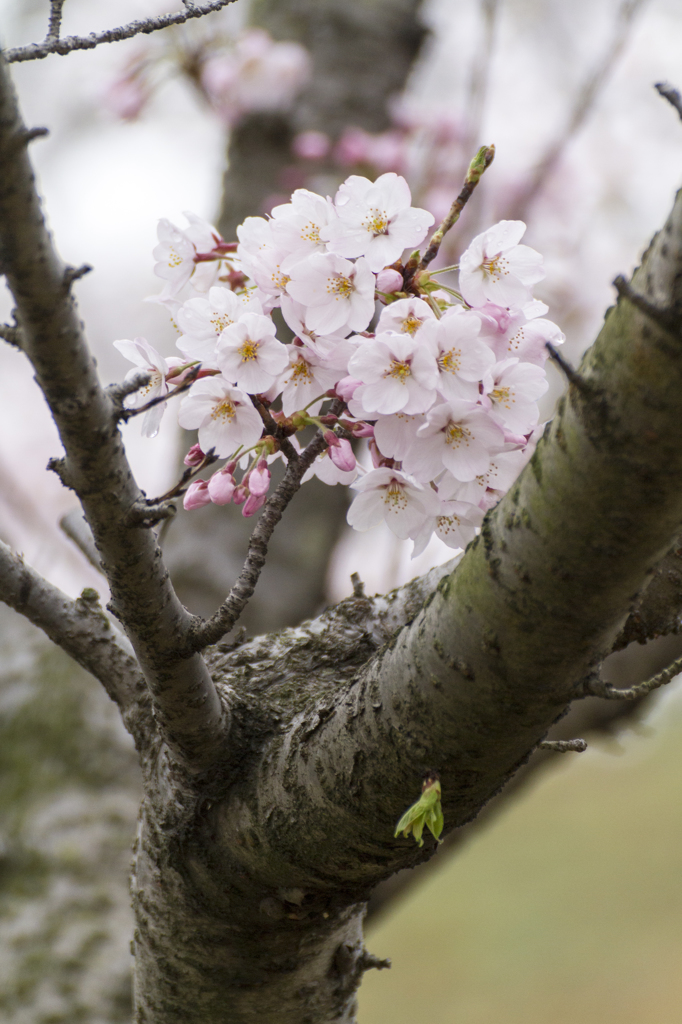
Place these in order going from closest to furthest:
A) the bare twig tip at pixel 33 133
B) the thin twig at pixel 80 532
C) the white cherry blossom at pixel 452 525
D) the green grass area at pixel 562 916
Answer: the bare twig tip at pixel 33 133, the white cherry blossom at pixel 452 525, the thin twig at pixel 80 532, the green grass area at pixel 562 916

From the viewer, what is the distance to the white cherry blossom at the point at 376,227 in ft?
2.22

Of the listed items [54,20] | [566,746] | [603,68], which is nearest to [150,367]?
[54,20]

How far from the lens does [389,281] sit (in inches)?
27.3

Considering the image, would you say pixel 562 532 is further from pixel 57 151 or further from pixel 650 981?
pixel 57 151

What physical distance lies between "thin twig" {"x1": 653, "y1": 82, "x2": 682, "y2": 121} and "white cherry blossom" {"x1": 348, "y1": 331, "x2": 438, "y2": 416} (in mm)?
241

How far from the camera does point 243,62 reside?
2.66 meters

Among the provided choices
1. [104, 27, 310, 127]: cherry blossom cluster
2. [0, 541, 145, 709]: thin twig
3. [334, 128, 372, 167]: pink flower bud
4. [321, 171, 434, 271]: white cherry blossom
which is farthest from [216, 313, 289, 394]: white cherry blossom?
[104, 27, 310, 127]: cherry blossom cluster

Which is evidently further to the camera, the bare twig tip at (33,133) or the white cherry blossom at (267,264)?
the white cherry blossom at (267,264)

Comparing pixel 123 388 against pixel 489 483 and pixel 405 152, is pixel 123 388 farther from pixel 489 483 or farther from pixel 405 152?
pixel 405 152

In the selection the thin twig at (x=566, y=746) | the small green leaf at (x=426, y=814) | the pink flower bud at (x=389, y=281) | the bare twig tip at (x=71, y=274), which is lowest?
the small green leaf at (x=426, y=814)

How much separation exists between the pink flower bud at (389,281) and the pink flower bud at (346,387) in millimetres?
96

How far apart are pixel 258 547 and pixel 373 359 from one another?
20 cm

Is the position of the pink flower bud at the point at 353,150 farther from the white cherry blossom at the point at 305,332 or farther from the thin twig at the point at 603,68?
the white cherry blossom at the point at 305,332

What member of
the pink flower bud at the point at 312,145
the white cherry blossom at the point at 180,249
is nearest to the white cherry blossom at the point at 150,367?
the white cherry blossom at the point at 180,249
